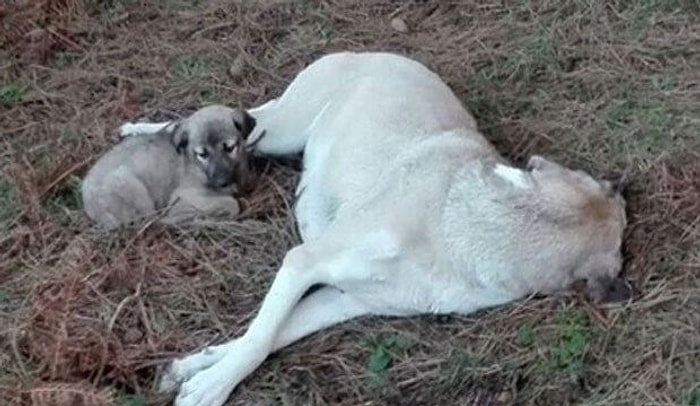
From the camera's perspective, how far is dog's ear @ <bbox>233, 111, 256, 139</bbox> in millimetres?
5805

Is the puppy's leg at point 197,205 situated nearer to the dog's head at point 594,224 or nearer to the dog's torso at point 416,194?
the dog's torso at point 416,194

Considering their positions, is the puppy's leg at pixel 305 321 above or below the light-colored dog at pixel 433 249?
below

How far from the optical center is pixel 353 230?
502cm

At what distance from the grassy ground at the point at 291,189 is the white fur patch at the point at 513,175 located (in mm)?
386

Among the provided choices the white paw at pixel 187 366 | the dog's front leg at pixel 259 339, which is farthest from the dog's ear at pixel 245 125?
the white paw at pixel 187 366

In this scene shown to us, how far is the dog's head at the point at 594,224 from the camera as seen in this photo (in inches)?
189

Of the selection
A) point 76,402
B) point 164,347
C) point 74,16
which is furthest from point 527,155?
point 74,16

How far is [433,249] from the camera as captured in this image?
16.0ft

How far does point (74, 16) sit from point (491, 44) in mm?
2143

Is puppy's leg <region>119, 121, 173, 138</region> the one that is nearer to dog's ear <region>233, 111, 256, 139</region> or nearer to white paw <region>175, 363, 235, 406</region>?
dog's ear <region>233, 111, 256, 139</region>

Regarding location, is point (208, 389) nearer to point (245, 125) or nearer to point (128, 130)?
point (245, 125)

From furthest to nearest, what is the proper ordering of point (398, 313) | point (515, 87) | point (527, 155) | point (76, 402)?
point (515, 87) < point (527, 155) < point (398, 313) < point (76, 402)

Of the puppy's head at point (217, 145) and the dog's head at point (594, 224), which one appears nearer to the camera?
the dog's head at point (594, 224)

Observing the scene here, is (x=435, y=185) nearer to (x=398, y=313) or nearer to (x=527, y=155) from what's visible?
(x=398, y=313)
